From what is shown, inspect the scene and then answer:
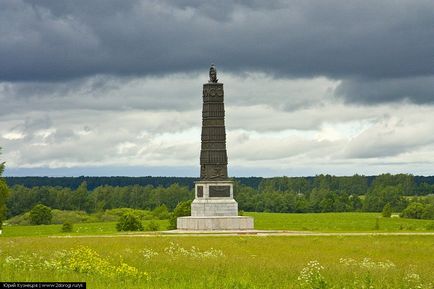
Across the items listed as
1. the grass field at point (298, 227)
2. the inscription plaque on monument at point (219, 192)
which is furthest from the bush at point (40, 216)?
the inscription plaque on monument at point (219, 192)

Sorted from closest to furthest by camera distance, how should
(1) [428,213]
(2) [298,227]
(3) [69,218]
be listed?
1. (2) [298,227]
2. (1) [428,213]
3. (3) [69,218]

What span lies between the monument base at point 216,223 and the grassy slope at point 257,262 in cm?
1525

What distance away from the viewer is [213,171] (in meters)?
67.6

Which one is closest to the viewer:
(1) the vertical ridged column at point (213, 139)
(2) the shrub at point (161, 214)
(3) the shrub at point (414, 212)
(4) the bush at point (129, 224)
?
(1) the vertical ridged column at point (213, 139)

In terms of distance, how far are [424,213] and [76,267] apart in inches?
3803

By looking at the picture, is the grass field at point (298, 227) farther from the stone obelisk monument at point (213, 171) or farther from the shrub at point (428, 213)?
the shrub at point (428, 213)

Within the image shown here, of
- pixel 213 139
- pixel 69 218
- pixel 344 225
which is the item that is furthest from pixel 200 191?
pixel 69 218

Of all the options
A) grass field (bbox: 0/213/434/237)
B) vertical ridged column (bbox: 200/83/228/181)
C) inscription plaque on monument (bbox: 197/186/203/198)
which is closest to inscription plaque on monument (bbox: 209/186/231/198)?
vertical ridged column (bbox: 200/83/228/181)

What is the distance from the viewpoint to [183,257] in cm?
3241

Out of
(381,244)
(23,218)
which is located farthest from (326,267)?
(23,218)

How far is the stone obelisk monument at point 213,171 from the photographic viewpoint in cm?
6662

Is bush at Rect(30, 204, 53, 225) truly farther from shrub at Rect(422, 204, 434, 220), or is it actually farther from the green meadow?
the green meadow

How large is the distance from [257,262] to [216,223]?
33.7 meters

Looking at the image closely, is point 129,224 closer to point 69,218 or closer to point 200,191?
point 200,191
